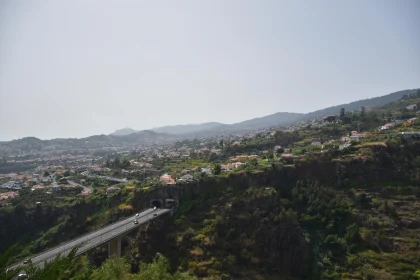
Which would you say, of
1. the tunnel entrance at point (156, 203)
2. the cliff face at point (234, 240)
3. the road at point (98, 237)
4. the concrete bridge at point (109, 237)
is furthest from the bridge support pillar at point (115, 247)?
the tunnel entrance at point (156, 203)

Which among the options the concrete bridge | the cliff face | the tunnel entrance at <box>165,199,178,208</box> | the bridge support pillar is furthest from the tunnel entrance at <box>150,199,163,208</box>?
the bridge support pillar

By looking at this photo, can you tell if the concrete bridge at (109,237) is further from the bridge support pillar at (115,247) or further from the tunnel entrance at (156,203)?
the tunnel entrance at (156,203)

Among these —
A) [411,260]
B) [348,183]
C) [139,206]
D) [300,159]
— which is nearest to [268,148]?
[300,159]

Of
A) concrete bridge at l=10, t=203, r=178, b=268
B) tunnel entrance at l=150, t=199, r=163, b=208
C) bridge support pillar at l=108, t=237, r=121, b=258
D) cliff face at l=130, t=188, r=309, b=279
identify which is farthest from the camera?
tunnel entrance at l=150, t=199, r=163, b=208

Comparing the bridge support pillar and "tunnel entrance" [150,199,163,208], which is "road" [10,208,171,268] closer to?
the bridge support pillar

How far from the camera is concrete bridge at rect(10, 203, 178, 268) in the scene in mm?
25016

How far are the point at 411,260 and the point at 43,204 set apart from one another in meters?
53.1

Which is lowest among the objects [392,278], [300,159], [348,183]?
[392,278]

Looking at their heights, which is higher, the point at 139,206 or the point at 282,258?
the point at 139,206

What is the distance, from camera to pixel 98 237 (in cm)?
3062

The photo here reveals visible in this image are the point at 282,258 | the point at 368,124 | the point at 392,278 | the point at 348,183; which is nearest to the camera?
the point at 392,278

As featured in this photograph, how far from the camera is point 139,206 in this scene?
45312mm

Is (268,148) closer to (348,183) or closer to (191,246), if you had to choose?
(348,183)

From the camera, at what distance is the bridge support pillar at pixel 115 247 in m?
31.8
